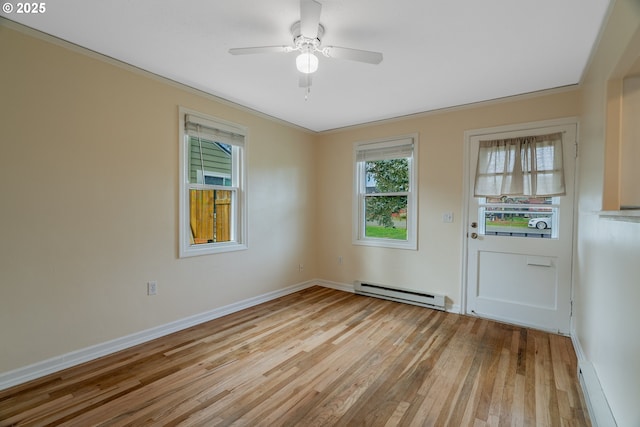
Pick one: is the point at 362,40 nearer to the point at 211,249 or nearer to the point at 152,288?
the point at 211,249

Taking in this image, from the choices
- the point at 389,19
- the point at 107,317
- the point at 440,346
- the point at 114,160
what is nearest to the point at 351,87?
the point at 389,19

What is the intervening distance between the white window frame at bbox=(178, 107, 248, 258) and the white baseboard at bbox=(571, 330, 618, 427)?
10.6 feet

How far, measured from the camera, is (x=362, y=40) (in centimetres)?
212

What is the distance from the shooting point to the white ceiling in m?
1.78

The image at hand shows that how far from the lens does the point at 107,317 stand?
243 centimetres

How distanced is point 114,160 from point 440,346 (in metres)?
3.32

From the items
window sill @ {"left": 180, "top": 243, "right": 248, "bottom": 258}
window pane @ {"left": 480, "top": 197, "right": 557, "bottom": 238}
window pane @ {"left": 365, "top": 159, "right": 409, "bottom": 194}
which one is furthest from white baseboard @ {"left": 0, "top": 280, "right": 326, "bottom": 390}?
window pane @ {"left": 480, "top": 197, "right": 557, "bottom": 238}

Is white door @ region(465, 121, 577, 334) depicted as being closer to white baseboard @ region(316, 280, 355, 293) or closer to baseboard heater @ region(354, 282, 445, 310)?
baseboard heater @ region(354, 282, 445, 310)

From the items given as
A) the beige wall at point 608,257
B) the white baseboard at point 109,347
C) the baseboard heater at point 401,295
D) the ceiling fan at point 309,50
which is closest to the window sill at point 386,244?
the baseboard heater at point 401,295

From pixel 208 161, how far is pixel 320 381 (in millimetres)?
2495

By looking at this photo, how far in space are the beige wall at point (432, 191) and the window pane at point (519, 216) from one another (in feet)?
1.05

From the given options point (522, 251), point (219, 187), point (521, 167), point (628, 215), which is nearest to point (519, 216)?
point (522, 251)

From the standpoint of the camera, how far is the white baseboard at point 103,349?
2.02 meters

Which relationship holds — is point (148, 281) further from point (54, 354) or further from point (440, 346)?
point (440, 346)
